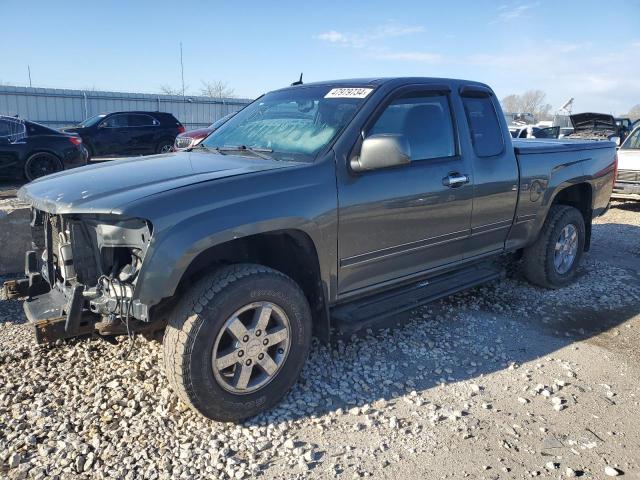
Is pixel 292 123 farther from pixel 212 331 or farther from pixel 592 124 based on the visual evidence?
pixel 592 124

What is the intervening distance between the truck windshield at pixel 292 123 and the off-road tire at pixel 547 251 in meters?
2.64

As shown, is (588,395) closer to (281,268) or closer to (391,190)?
(391,190)

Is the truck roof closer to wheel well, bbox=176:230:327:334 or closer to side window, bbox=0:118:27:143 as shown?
wheel well, bbox=176:230:327:334

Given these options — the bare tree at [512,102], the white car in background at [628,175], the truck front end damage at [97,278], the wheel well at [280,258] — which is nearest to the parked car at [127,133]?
the white car in background at [628,175]

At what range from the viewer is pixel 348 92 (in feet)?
12.2

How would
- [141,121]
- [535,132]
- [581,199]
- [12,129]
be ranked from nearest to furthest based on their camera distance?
1. [581,199]
2. [12,129]
3. [141,121]
4. [535,132]

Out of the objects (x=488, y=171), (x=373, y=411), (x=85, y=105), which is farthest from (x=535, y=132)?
(x=85, y=105)

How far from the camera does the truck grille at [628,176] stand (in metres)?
9.82

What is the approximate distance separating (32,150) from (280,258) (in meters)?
9.16

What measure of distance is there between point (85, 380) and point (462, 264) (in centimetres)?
296

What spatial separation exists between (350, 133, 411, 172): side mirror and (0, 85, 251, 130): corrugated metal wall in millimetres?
21657

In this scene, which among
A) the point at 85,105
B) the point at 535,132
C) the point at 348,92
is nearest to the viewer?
the point at 348,92

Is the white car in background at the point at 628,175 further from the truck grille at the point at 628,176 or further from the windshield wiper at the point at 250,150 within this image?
the windshield wiper at the point at 250,150

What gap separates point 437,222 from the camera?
12.6 ft
